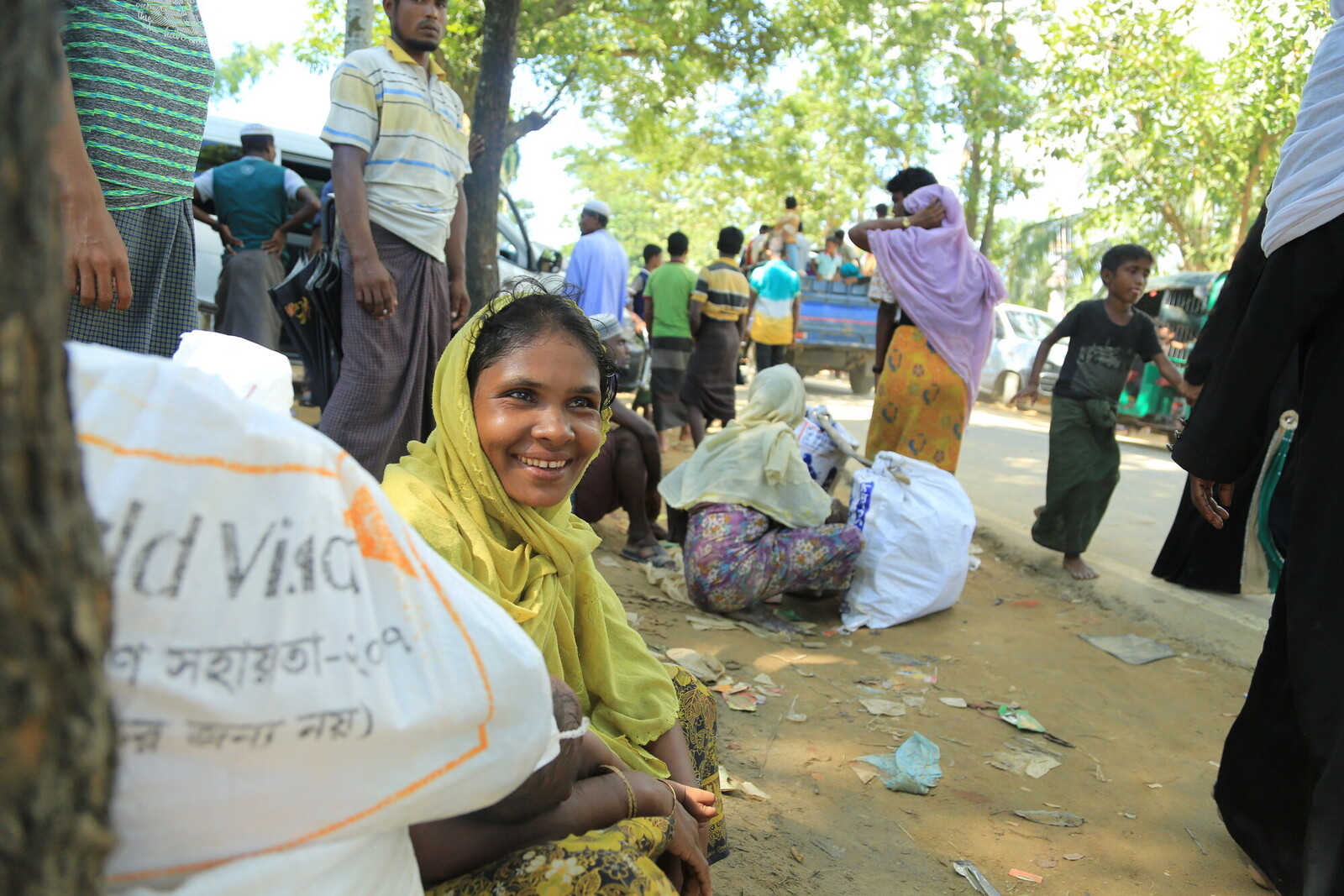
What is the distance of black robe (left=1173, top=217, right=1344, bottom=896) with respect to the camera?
6.75ft

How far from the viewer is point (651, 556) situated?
509 centimetres

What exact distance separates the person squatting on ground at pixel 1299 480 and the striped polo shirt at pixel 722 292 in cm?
549

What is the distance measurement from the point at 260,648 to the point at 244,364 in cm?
98

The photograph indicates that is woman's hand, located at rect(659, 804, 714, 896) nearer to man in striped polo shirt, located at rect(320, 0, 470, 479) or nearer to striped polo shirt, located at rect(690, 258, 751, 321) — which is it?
man in striped polo shirt, located at rect(320, 0, 470, 479)

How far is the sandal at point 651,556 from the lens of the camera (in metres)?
5.04

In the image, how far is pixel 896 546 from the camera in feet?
14.9

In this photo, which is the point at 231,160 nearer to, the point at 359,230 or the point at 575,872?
the point at 359,230

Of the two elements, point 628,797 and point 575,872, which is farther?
Result: point 628,797

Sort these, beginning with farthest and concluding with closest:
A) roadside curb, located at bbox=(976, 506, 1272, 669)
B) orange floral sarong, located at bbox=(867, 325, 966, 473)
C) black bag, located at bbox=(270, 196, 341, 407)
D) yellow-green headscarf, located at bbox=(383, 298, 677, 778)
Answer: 1. orange floral sarong, located at bbox=(867, 325, 966, 473)
2. roadside curb, located at bbox=(976, 506, 1272, 669)
3. black bag, located at bbox=(270, 196, 341, 407)
4. yellow-green headscarf, located at bbox=(383, 298, 677, 778)

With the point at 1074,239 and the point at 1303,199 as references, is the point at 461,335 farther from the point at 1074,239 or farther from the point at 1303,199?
the point at 1074,239

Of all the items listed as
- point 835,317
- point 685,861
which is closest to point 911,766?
point 685,861

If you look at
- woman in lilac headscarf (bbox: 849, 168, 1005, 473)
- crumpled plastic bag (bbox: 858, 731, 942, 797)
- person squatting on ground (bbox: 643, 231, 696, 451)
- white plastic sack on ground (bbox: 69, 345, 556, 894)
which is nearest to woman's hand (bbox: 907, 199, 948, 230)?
woman in lilac headscarf (bbox: 849, 168, 1005, 473)

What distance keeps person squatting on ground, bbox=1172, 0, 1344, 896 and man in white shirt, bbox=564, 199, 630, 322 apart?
550 centimetres

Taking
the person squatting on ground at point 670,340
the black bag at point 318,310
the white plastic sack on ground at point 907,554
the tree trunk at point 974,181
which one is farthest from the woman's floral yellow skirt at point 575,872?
the tree trunk at point 974,181
